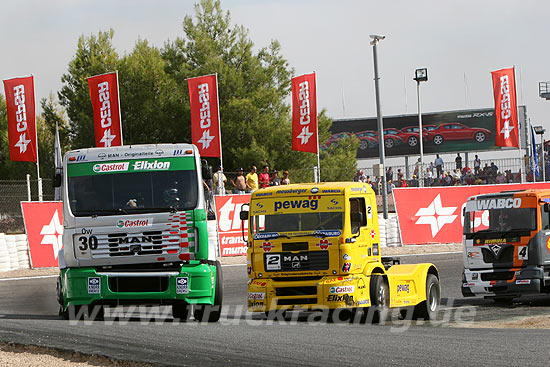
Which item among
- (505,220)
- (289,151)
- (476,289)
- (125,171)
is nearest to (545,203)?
(505,220)

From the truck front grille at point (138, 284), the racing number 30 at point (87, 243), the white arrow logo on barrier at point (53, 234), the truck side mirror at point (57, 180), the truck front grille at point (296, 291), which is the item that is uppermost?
the truck side mirror at point (57, 180)

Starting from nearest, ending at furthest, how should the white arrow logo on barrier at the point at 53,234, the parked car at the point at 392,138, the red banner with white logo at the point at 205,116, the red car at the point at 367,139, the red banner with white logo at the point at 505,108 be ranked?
the white arrow logo on barrier at the point at 53,234 → the red banner with white logo at the point at 205,116 → the red banner with white logo at the point at 505,108 → the parked car at the point at 392,138 → the red car at the point at 367,139

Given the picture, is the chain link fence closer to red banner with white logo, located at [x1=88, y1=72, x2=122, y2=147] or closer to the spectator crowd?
red banner with white logo, located at [x1=88, y1=72, x2=122, y2=147]

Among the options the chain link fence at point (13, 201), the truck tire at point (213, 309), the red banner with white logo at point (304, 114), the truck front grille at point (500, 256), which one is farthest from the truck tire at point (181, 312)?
the red banner with white logo at point (304, 114)

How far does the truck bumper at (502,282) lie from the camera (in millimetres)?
16031

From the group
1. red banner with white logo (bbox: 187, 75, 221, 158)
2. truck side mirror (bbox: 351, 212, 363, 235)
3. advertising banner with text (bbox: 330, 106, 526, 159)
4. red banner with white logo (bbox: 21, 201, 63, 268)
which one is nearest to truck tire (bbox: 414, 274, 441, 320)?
truck side mirror (bbox: 351, 212, 363, 235)

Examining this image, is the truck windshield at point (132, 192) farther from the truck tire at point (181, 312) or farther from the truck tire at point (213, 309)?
the truck tire at point (181, 312)

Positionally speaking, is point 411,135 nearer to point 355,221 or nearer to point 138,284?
point 355,221

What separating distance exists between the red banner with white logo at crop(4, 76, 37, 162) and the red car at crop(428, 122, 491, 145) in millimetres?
37174

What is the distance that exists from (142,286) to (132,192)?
4.52 feet

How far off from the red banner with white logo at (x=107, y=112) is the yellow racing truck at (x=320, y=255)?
18811mm

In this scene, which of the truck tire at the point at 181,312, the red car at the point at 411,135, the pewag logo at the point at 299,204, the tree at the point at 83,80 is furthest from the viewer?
the red car at the point at 411,135

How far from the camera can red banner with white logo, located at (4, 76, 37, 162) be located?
31000mm

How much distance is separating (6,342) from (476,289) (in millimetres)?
8947
